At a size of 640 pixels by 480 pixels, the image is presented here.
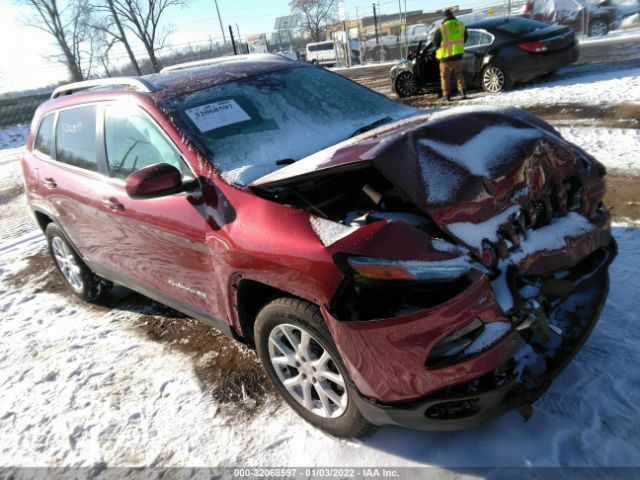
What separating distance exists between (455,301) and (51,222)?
4.15 m

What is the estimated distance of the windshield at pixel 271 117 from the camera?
105 inches

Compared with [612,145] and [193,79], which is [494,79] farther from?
[193,79]

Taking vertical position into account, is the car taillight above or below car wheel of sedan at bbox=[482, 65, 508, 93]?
above

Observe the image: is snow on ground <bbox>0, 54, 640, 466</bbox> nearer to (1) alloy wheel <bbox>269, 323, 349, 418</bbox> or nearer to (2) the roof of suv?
(1) alloy wheel <bbox>269, 323, 349, 418</bbox>

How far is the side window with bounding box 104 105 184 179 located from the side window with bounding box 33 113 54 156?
1.17 m

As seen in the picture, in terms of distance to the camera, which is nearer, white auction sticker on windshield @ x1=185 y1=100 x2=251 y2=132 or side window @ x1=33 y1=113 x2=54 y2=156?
white auction sticker on windshield @ x1=185 y1=100 x2=251 y2=132

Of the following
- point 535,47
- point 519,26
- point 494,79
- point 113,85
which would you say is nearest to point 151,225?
point 113,85

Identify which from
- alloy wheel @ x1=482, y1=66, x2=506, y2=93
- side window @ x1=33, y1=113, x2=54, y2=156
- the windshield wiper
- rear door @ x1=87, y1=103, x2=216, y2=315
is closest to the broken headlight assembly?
rear door @ x1=87, y1=103, x2=216, y2=315

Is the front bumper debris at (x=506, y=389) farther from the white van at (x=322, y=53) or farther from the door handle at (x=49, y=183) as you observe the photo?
the white van at (x=322, y=53)

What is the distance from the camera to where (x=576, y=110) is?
7.34 m

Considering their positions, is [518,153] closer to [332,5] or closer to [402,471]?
[402,471]

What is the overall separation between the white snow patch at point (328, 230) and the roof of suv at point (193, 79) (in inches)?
59.3

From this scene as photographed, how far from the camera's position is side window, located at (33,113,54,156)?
13.4 ft

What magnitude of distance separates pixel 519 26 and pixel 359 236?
9.78 metres
